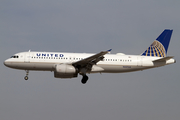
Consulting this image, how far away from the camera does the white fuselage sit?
127 feet

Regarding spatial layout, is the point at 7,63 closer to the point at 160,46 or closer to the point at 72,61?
the point at 72,61

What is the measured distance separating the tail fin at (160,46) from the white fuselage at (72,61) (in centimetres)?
267

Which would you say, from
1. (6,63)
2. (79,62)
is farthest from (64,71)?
(6,63)

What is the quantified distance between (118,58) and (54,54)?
8101 mm

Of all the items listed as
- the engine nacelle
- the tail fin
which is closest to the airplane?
the engine nacelle

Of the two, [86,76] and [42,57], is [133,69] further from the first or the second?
[42,57]

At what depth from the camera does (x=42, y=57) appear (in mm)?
38875

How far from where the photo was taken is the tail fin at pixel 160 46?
43184 millimetres

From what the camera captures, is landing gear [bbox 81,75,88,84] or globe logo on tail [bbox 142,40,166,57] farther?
globe logo on tail [bbox 142,40,166,57]

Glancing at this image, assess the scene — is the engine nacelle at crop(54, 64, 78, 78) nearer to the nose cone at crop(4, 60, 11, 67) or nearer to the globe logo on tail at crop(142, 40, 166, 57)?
the nose cone at crop(4, 60, 11, 67)

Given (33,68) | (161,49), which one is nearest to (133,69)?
(161,49)

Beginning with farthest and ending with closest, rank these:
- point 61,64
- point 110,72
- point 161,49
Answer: point 161,49, point 110,72, point 61,64

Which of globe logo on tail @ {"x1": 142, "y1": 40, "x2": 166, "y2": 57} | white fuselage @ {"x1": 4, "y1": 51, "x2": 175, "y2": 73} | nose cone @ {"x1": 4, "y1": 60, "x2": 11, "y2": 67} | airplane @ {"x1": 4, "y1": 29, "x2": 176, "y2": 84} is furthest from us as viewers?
globe logo on tail @ {"x1": 142, "y1": 40, "x2": 166, "y2": 57}

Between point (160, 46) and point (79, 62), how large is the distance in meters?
13.1
